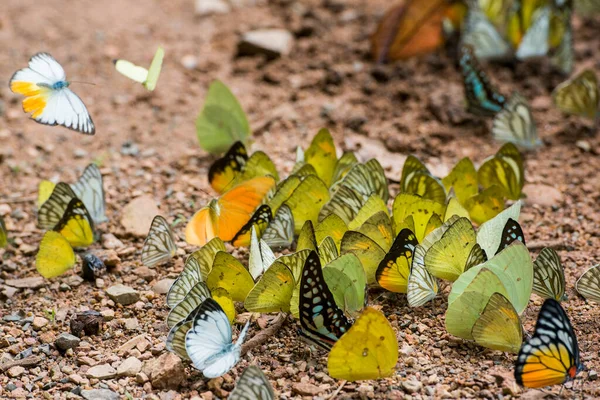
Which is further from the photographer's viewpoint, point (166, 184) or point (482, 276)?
point (166, 184)

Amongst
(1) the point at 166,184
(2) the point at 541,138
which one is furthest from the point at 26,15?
(2) the point at 541,138

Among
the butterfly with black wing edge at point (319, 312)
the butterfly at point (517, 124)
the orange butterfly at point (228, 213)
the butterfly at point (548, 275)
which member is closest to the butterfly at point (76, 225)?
the orange butterfly at point (228, 213)

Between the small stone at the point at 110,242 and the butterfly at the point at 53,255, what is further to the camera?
the small stone at the point at 110,242

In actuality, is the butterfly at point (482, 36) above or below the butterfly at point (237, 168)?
above

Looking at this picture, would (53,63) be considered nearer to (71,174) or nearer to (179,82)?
(71,174)

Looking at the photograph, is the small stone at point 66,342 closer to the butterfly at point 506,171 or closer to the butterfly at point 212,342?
the butterfly at point 212,342

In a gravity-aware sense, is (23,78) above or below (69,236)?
above

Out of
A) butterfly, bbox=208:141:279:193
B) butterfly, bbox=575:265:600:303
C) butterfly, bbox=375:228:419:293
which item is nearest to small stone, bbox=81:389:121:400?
butterfly, bbox=375:228:419:293

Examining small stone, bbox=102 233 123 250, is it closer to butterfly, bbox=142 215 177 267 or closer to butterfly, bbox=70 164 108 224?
butterfly, bbox=70 164 108 224
